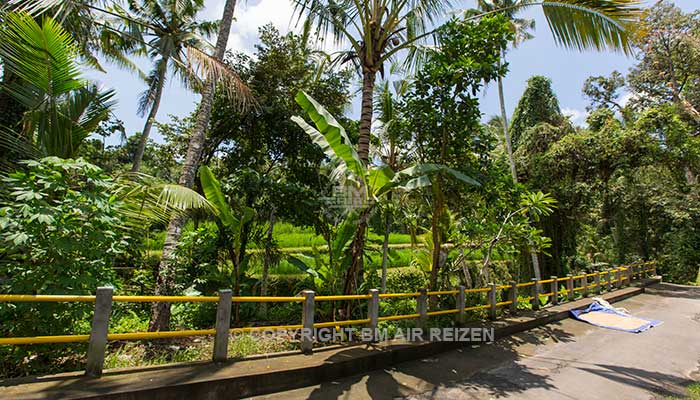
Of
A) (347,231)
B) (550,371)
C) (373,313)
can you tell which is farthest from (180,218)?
(550,371)

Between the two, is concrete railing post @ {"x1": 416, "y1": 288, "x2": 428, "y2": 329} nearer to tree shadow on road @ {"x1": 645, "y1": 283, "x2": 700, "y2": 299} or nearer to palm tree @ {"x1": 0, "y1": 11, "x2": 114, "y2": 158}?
palm tree @ {"x1": 0, "y1": 11, "x2": 114, "y2": 158}

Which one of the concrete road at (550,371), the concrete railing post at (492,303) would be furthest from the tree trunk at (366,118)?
the concrete railing post at (492,303)

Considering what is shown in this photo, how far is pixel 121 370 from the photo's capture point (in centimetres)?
310

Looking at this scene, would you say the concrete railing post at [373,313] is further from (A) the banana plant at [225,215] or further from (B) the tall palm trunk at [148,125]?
(B) the tall palm trunk at [148,125]

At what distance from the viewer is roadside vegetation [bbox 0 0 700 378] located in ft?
10.8

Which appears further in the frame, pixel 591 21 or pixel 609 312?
pixel 609 312

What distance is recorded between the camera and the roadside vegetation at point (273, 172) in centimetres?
328

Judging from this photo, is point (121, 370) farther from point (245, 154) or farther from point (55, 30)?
point (245, 154)

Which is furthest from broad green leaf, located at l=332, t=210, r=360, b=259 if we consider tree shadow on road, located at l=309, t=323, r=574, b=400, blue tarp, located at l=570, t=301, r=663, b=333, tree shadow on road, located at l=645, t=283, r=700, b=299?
tree shadow on road, located at l=645, t=283, r=700, b=299

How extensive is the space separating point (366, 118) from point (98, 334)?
4.94m

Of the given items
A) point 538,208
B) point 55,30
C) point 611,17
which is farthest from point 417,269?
point 55,30

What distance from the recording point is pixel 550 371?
4.64m

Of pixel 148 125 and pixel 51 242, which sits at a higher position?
pixel 148 125

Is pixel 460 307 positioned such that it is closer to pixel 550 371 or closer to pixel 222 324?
pixel 550 371
